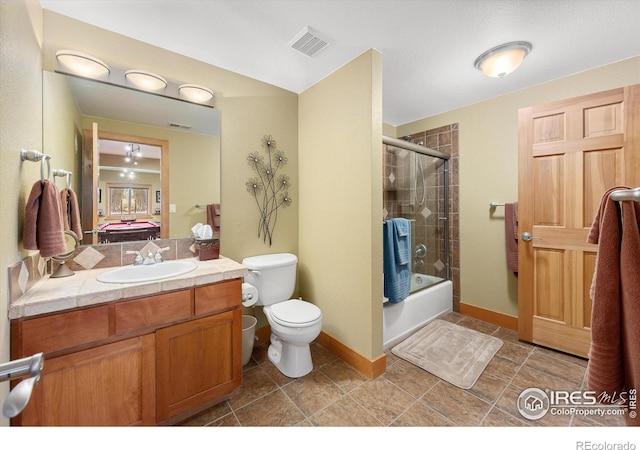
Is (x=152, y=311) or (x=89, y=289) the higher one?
(x=89, y=289)

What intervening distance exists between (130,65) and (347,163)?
164 cm

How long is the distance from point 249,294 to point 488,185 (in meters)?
2.63

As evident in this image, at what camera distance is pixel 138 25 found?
1.66 m

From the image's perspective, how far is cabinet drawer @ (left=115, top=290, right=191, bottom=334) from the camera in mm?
1268

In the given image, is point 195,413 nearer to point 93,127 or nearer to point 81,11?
point 93,127

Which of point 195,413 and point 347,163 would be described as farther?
point 347,163

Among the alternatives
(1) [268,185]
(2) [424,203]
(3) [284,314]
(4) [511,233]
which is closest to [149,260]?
(3) [284,314]

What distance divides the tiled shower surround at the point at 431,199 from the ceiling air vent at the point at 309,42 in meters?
1.40

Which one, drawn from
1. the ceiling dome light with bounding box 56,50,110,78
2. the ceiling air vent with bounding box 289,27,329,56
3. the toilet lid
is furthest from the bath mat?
the ceiling dome light with bounding box 56,50,110,78

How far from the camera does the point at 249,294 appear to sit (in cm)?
200

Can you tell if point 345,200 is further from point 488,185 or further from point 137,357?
point 488,185
